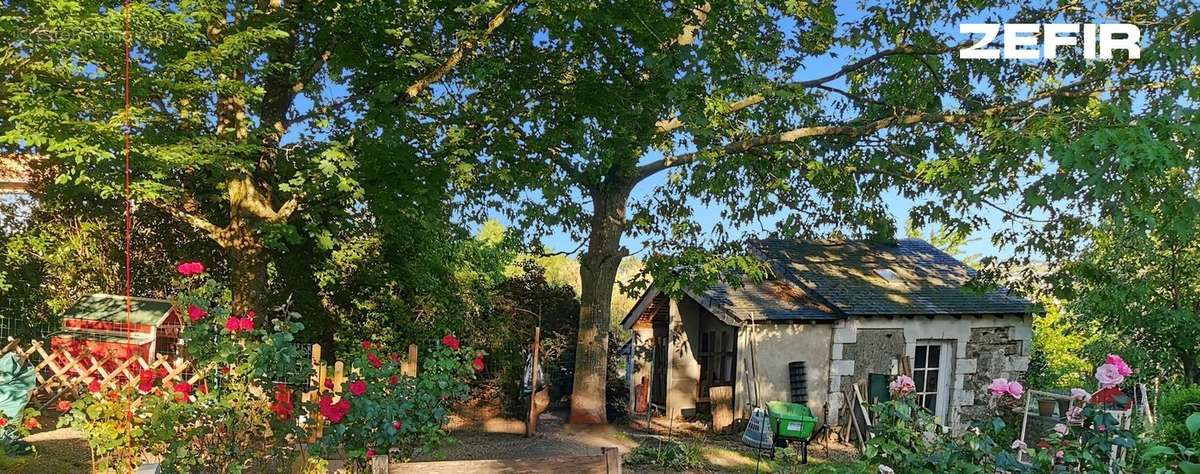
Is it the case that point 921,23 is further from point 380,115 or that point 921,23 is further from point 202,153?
point 202,153

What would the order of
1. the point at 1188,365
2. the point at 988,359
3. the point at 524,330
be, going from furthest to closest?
the point at 1188,365 < the point at 988,359 < the point at 524,330

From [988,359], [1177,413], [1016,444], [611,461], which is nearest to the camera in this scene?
[611,461]

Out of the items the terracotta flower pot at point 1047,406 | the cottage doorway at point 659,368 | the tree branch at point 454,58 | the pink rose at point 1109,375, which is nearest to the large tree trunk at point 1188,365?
the terracotta flower pot at point 1047,406

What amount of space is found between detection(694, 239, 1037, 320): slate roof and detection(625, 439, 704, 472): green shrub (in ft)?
11.7

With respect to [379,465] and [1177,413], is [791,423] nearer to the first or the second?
[1177,413]

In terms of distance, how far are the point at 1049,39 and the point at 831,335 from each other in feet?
18.9

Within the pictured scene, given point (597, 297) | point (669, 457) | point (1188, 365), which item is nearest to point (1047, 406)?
point (669, 457)

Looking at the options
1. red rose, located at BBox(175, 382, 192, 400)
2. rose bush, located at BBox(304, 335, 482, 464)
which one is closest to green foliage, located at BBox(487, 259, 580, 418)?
rose bush, located at BBox(304, 335, 482, 464)

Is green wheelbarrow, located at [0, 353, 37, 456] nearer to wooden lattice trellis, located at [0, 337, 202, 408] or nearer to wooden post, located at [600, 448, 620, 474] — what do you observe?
wooden lattice trellis, located at [0, 337, 202, 408]

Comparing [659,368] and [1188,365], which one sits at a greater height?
[1188,365]

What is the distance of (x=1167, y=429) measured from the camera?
1120cm

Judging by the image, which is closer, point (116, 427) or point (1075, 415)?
point (1075, 415)

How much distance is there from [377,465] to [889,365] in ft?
38.9

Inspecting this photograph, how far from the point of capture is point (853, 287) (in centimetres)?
1448
